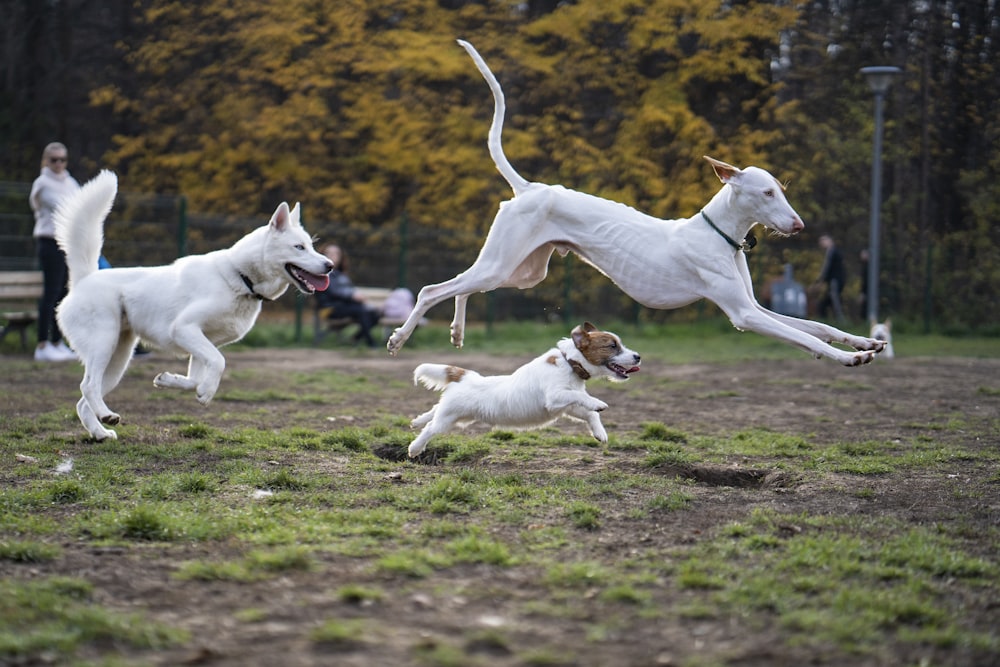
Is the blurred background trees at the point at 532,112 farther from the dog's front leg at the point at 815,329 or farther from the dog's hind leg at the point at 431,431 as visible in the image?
the dog's hind leg at the point at 431,431

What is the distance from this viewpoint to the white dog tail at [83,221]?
669cm

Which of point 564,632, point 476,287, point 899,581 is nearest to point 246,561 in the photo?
point 564,632

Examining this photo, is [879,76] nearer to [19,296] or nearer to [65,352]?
[65,352]

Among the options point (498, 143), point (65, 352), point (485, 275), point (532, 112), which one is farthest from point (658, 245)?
point (532, 112)

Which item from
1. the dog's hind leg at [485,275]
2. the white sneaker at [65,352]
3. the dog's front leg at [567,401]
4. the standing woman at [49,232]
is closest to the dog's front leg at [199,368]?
the dog's hind leg at [485,275]

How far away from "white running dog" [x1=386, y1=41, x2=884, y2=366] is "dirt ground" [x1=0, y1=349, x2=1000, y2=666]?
0.99 meters

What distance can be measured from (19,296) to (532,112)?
37.2 feet

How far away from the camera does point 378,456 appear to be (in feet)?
21.7

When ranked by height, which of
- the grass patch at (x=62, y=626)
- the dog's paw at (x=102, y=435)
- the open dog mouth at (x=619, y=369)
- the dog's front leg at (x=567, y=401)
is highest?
the open dog mouth at (x=619, y=369)

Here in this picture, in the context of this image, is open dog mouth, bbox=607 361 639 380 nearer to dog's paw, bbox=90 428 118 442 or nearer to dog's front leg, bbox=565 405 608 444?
dog's front leg, bbox=565 405 608 444

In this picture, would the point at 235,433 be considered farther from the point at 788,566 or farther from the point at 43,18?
the point at 43,18

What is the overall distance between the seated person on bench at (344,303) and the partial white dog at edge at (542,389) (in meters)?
8.95

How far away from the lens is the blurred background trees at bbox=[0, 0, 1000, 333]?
66.7 feet

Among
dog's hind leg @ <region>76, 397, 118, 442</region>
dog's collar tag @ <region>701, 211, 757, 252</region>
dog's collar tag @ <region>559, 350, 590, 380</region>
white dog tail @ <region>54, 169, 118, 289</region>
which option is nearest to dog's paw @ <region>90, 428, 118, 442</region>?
dog's hind leg @ <region>76, 397, 118, 442</region>
